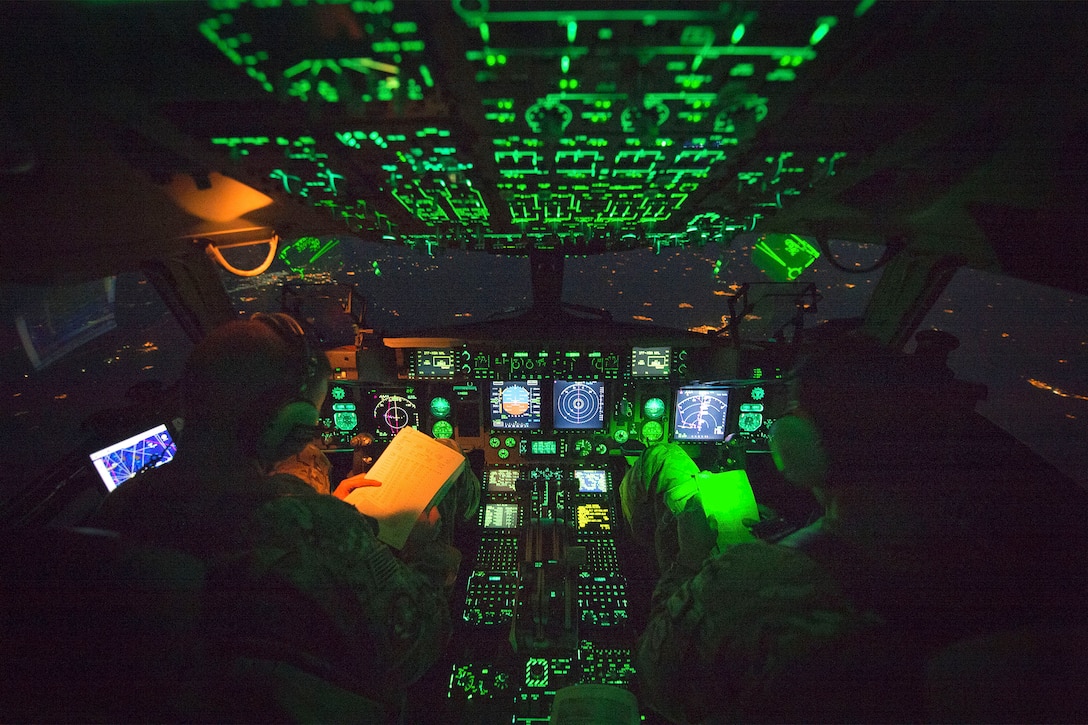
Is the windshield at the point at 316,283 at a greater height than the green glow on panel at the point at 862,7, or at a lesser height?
lesser

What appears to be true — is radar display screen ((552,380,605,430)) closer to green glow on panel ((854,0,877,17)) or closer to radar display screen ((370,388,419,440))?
radar display screen ((370,388,419,440))

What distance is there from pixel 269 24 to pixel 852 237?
2493 millimetres

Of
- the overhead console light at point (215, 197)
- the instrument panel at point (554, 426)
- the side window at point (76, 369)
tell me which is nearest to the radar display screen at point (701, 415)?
the instrument panel at point (554, 426)

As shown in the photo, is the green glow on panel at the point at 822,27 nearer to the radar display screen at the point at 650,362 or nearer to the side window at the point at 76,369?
the radar display screen at the point at 650,362

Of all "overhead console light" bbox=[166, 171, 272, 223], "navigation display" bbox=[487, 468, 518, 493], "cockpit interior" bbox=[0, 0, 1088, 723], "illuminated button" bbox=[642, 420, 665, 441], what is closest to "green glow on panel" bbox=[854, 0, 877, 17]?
"cockpit interior" bbox=[0, 0, 1088, 723]

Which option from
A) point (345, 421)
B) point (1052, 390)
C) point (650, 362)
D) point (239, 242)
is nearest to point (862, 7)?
point (650, 362)

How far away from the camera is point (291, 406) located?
4.00 ft

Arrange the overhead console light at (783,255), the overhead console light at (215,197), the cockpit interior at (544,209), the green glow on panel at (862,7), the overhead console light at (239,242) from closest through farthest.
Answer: the green glow on panel at (862,7), the cockpit interior at (544,209), the overhead console light at (215,197), the overhead console light at (239,242), the overhead console light at (783,255)

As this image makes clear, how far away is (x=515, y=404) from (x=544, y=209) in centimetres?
115

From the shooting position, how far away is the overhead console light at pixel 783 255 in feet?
8.09

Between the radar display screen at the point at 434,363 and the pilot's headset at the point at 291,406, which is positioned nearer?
the pilot's headset at the point at 291,406

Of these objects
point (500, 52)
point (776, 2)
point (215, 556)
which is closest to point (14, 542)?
point (215, 556)

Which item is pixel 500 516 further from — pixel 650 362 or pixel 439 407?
pixel 650 362

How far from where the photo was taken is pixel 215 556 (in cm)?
94
